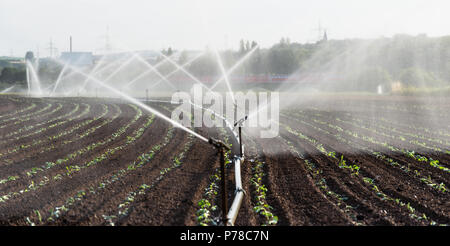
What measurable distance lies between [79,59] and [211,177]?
70535 mm

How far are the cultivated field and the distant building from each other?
193ft

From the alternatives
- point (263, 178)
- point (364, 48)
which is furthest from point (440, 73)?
point (263, 178)

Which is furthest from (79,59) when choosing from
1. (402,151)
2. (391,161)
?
(391,161)

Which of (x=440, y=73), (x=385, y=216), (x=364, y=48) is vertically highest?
(x=364, y=48)

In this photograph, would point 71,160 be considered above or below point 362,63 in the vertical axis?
below

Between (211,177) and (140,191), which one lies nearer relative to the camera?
(140,191)

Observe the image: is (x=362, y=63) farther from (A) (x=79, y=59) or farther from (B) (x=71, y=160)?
(B) (x=71, y=160)

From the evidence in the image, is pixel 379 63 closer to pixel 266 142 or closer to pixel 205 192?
pixel 266 142

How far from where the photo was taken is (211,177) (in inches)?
333

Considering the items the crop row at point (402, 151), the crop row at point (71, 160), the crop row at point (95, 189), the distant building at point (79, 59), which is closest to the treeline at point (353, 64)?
the distant building at point (79, 59)

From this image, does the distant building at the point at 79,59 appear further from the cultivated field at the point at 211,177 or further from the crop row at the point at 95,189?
the crop row at the point at 95,189

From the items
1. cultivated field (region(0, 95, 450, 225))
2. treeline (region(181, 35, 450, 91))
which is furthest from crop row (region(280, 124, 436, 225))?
treeline (region(181, 35, 450, 91))

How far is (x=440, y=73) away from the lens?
156 feet
